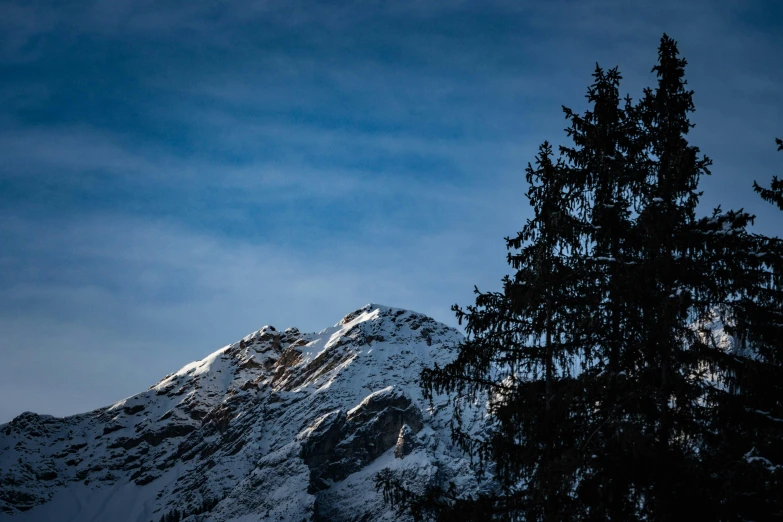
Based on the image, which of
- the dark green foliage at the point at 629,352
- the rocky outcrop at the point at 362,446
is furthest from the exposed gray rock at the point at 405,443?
the dark green foliage at the point at 629,352

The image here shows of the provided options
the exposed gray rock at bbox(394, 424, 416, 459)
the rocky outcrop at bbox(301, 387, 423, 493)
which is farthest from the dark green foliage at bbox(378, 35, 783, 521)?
the rocky outcrop at bbox(301, 387, 423, 493)

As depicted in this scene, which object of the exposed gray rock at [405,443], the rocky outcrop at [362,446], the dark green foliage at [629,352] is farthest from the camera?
the rocky outcrop at [362,446]

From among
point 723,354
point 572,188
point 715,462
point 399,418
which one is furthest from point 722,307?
point 399,418

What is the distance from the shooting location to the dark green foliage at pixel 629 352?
10.9m

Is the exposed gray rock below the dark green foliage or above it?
above

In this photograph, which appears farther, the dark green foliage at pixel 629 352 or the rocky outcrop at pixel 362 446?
the rocky outcrop at pixel 362 446

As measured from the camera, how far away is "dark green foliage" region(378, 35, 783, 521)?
10875 mm

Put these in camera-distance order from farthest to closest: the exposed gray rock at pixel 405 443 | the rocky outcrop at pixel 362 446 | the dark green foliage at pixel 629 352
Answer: the rocky outcrop at pixel 362 446, the exposed gray rock at pixel 405 443, the dark green foliage at pixel 629 352

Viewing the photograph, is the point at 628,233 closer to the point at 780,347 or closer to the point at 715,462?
the point at 780,347

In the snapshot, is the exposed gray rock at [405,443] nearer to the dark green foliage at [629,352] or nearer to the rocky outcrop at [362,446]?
the rocky outcrop at [362,446]

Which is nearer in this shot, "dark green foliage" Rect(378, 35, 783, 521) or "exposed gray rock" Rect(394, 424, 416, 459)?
"dark green foliage" Rect(378, 35, 783, 521)

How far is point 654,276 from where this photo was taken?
12281 millimetres

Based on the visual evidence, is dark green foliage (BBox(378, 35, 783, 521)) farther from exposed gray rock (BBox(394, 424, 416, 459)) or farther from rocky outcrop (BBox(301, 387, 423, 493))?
rocky outcrop (BBox(301, 387, 423, 493))

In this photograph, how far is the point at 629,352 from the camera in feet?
40.1
